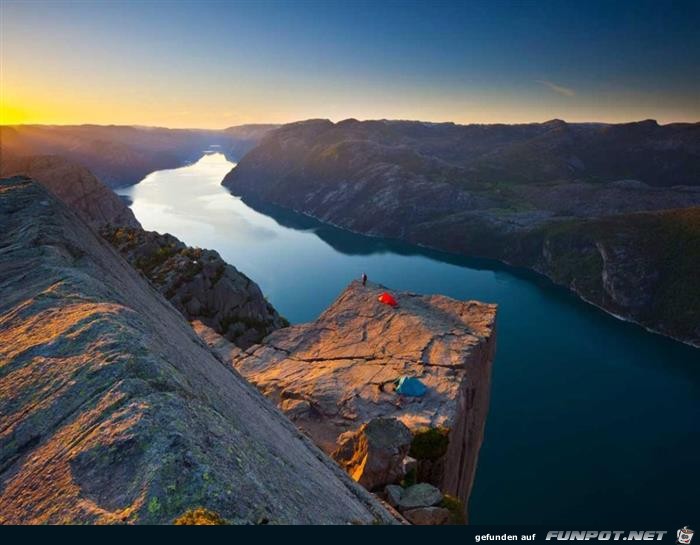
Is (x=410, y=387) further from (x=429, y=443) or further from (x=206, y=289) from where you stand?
(x=206, y=289)

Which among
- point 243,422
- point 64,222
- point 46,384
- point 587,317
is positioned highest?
point 64,222

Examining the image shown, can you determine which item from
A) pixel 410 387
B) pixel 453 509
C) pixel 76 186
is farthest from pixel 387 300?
pixel 76 186

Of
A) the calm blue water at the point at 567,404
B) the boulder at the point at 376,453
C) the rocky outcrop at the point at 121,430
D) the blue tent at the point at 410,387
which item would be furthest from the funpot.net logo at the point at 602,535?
the calm blue water at the point at 567,404

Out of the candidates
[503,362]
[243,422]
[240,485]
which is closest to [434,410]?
[243,422]

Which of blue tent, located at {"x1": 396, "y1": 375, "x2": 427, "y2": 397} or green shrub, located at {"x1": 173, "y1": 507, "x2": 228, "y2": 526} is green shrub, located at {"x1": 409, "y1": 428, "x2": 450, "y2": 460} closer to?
blue tent, located at {"x1": 396, "y1": 375, "x2": 427, "y2": 397}

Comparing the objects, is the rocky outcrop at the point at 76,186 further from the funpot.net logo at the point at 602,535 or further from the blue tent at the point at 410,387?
the funpot.net logo at the point at 602,535

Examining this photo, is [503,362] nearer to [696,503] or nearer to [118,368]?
[696,503]
